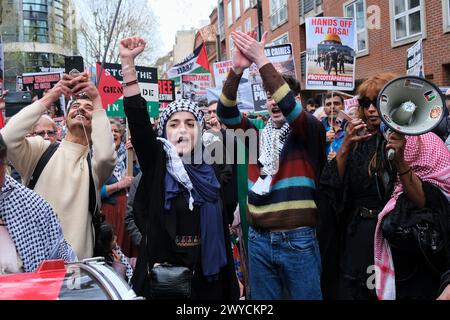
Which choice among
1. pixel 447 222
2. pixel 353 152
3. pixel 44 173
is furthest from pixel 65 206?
pixel 447 222

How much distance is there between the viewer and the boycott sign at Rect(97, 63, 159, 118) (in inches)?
272

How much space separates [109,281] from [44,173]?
150 cm

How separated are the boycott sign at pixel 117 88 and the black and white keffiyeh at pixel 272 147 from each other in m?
3.99

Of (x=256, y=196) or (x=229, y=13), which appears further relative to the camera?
(x=229, y=13)

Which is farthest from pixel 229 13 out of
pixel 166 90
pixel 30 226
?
pixel 30 226

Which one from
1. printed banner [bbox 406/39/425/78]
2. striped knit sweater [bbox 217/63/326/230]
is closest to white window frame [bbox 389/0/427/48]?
printed banner [bbox 406/39/425/78]

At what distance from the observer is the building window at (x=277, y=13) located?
2512cm

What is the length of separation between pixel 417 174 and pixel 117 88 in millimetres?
5231

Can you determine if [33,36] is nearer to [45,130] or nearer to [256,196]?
[45,130]

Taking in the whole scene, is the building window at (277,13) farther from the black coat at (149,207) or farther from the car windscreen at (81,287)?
the car windscreen at (81,287)

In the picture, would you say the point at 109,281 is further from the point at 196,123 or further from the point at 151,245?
the point at 196,123

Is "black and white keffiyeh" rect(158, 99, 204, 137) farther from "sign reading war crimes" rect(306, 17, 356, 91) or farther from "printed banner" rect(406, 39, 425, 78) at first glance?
"printed banner" rect(406, 39, 425, 78)

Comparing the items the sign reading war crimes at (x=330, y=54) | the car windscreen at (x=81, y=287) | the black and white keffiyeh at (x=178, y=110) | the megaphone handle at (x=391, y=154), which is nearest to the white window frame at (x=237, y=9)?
the sign reading war crimes at (x=330, y=54)

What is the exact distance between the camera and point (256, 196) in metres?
3.07
